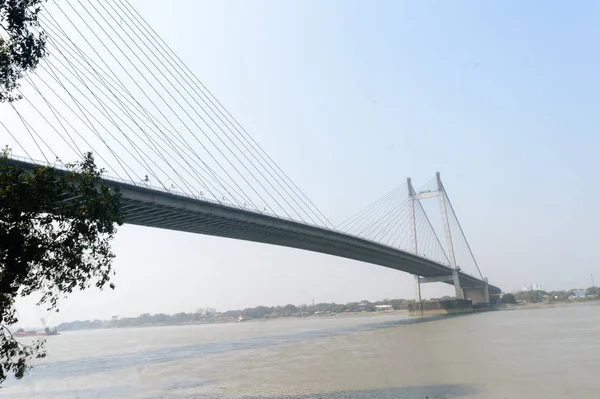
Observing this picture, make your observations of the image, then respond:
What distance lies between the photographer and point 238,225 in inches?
1578

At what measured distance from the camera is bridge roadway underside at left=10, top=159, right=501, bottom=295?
29766 mm

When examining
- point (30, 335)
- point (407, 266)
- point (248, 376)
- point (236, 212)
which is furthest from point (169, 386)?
point (30, 335)

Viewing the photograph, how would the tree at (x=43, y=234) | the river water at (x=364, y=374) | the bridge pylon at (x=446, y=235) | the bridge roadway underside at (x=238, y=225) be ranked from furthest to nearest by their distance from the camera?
1. the bridge pylon at (x=446, y=235)
2. the bridge roadway underside at (x=238, y=225)
3. the river water at (x=364, y=374)
4. the tree at (x=43, y=234)

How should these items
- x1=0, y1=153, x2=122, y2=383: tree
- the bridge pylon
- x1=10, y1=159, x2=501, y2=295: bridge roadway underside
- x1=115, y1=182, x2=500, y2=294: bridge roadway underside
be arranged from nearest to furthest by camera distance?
1. x1=0, y1=153, x2=122, y2=383: tree
2. x1=10, y1=159, x2=501, y2=295: bridge roadway underside
3. x1=115, y1=182, x2=500, y2=294: bridge roadway underside
4. the bridge pylon

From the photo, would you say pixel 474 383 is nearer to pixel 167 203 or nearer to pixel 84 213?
pixel 84 213

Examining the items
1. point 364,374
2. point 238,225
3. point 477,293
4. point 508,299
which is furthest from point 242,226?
point 508,299

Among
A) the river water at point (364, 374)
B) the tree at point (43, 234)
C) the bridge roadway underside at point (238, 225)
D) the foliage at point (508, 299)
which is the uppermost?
the bridge roadway underside at point (238, 225)

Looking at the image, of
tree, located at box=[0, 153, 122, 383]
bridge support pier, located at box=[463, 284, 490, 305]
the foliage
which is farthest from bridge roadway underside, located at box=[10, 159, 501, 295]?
the foliage

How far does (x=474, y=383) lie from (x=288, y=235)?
3379 centimetres

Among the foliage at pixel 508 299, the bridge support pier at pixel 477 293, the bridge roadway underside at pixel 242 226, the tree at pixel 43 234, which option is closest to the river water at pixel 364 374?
the tree at pixel 43 234

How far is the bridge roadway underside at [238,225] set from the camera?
29.8 metres

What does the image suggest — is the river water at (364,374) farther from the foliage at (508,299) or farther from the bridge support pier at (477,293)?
the foliage at (508,299)

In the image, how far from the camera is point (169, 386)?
1652cm

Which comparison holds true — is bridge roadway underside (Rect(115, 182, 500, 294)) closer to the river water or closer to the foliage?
→ the river water
